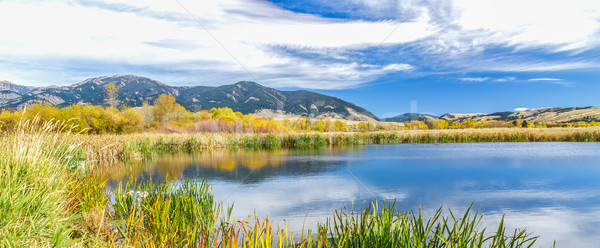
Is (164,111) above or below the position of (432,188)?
above

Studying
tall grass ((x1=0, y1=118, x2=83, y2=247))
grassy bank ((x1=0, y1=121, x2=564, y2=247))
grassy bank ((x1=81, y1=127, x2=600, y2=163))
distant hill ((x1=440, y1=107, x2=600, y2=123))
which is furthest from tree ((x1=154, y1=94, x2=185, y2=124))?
distant hill ((x1=440, y1=107, x2=600, y2=123))

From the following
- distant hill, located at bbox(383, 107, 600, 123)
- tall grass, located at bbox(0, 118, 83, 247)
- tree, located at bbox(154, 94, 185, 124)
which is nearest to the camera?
tall grass, located at bbox(0, 118, 83, 247)

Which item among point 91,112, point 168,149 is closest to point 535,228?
point 168,149

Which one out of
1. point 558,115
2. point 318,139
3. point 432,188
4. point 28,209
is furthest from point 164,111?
point 558,115

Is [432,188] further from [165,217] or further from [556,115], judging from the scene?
[556,115]

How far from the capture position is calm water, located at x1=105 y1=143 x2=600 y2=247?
27.1 feet

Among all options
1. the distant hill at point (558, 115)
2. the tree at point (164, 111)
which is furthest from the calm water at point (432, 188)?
the distant hill at point (558, 115)

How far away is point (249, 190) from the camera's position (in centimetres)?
1186

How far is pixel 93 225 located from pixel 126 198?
0.75 meters

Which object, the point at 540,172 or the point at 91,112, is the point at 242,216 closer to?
the point at 540,172

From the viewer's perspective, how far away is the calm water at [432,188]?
8266 millimetres

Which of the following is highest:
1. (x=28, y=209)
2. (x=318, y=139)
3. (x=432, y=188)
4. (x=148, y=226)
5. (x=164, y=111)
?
(x=164, y=111)

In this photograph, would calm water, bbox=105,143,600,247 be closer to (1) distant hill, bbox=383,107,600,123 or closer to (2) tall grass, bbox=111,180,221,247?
(2) tall grass, bbox=111,180,221,247

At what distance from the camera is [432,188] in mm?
11797
